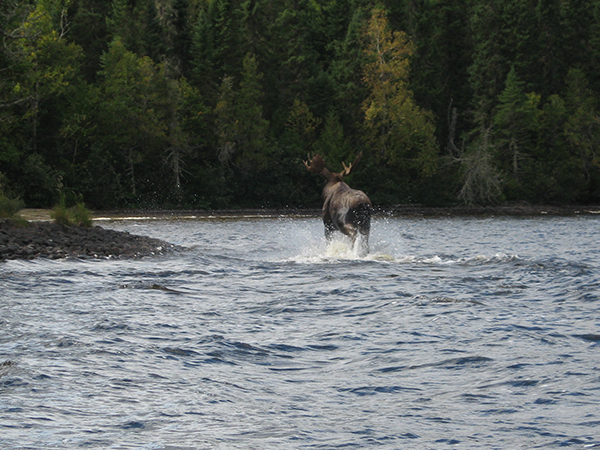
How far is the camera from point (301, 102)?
69125 millimetres

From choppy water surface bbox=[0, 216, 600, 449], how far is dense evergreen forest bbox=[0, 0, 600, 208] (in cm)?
3731

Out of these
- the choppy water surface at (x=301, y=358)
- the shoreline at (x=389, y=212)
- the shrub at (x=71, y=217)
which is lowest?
the choppy water surface at (x=301, y=358)

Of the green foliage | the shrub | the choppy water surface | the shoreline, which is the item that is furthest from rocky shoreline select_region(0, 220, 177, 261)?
the shoreline

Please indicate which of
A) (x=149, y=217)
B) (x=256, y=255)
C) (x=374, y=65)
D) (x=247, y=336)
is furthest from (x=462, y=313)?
(x=374, y=65)

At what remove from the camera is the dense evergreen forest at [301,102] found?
55688 millimetres

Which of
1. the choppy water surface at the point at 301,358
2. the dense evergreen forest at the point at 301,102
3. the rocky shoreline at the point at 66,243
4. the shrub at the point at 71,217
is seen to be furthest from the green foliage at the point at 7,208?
the dense evergreen forest at the point at 301,102

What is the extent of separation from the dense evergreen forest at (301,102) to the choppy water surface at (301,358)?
37311mm

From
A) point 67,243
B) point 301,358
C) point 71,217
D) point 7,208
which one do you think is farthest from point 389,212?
point 301,358

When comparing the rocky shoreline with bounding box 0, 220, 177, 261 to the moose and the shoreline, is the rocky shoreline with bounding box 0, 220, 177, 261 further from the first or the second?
the shoreline

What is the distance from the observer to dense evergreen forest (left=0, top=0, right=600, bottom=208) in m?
55.7

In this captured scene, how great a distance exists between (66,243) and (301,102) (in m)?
49.4

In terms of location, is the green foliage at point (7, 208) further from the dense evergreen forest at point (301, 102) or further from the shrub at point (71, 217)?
the dense evergreen forest at point (301, 102)

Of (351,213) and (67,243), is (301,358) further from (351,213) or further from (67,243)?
(67,243)

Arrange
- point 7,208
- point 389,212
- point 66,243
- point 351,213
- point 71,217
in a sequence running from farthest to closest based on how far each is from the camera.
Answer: point 389,212
point 71,217
point 7,208
point 66,243
point 351,213
